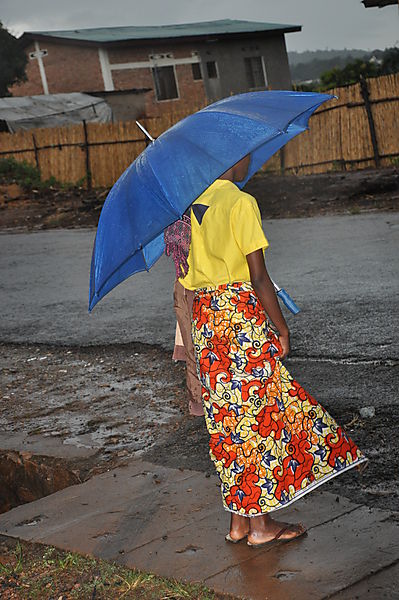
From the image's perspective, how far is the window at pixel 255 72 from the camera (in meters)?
39.7

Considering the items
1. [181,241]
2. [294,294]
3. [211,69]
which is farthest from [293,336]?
[211,69]

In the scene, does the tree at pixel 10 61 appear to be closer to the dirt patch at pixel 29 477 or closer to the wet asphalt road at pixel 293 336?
the wet asphalt road at pixel 293 336

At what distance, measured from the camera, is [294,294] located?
8.72m

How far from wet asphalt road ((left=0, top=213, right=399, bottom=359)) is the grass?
3075mm

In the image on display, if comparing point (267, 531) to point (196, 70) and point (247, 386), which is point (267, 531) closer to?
point (247, 386)

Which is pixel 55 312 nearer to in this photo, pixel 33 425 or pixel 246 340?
pixel 33 425

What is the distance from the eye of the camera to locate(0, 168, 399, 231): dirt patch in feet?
55.0

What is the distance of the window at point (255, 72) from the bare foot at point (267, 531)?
124ft

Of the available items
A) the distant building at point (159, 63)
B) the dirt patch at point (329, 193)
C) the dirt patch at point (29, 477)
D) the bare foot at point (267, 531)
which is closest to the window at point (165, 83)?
the distant building at point (159, 63)

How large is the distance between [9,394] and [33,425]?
3.02 ft

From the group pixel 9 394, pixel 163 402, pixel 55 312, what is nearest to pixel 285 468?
pixel 163 402

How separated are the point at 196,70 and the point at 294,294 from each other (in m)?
31.4

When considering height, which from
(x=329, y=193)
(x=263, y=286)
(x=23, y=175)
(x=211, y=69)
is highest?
(x=211, y=69)

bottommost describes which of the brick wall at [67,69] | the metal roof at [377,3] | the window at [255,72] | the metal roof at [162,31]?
the metal roof at [377,3]
